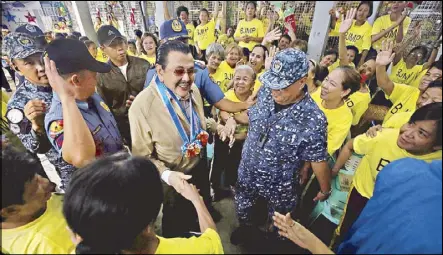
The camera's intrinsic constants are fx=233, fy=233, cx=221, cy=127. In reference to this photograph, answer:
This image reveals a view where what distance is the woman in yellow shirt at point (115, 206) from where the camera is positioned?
88 cm

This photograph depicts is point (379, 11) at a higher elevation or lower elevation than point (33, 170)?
higher

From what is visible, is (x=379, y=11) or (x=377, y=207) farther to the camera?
(x=379, y=11)

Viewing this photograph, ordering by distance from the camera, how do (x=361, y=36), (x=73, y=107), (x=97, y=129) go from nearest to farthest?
(x=73, y=107) < (x=97, y=129) < (x=361, y=36)

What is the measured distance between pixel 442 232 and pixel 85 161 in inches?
74.6

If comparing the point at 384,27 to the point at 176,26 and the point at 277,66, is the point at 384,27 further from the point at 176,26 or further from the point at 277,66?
the point at 277,66

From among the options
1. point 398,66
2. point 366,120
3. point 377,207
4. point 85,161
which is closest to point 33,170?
point 85,161

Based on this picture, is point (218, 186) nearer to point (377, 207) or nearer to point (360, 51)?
point (377, 207)

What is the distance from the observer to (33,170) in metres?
1.17

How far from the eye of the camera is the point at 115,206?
87 cm

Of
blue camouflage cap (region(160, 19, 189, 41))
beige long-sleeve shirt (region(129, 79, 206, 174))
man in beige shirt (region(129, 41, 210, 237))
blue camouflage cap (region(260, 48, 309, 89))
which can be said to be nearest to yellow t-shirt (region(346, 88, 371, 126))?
blue camouflage cap (region(260, 48, 309, 89))

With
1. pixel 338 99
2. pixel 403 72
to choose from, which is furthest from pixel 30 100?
pixel 403 72

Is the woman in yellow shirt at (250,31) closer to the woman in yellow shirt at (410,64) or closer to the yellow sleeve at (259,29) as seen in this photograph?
the yellow sleeve at (259,29)

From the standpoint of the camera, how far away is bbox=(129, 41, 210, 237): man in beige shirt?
75.1 inches

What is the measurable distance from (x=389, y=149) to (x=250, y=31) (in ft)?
19.1
